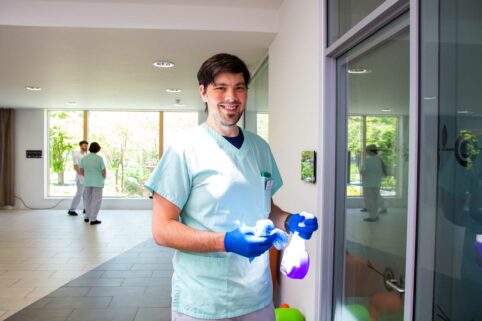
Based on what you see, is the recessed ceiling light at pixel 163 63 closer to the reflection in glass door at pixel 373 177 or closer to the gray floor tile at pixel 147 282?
the gray floor tile at pixel 147 282

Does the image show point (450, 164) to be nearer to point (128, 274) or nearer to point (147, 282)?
point (147, 282)

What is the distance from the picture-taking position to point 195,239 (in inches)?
50.9

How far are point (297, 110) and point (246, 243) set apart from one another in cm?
178

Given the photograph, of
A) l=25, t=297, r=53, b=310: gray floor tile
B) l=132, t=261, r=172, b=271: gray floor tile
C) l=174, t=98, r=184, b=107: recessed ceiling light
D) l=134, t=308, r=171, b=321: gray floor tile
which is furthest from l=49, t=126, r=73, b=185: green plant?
l=134, t=308, r=171, b=321: gray floor tile

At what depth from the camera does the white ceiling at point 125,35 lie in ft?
11.4

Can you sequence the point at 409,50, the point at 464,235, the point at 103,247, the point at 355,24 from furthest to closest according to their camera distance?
the point at 103,247 < the point at 355,24 < the point at 409,50 < the point at 464,235

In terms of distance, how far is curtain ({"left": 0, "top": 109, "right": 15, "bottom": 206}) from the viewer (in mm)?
9875

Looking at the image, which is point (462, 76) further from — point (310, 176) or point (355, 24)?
point (310, 176)

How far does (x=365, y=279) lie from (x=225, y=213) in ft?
3.16

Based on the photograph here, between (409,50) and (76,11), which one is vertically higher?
(76,11)

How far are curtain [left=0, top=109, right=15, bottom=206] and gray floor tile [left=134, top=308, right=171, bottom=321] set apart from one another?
8.05 m

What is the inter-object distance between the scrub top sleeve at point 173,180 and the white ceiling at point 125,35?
8.05ft

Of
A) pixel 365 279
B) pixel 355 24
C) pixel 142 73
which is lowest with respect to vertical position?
pixel 365 279

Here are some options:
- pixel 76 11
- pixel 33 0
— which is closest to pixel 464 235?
pixel 76 11
